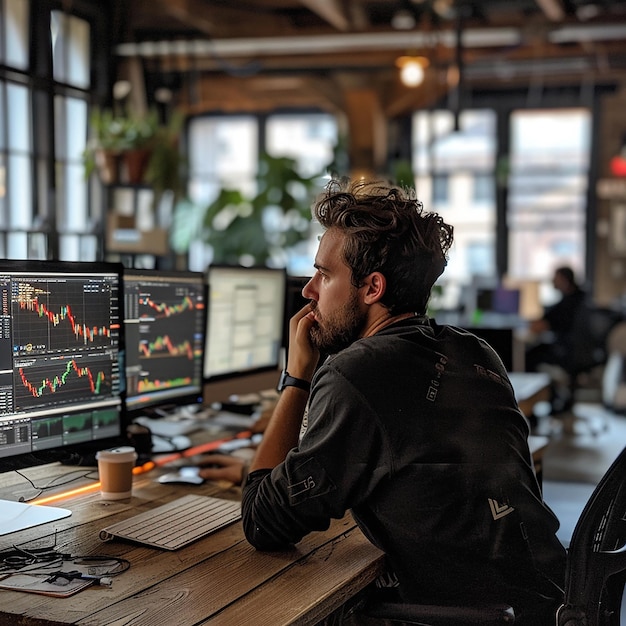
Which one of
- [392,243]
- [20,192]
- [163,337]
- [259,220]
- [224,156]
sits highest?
[224,156]

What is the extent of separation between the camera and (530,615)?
1.77 m

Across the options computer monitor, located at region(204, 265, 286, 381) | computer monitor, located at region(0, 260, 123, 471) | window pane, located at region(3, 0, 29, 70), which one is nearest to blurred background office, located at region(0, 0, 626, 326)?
window pane, located at region(3, 0, 29, 70)

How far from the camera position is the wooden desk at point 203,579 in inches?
57.7

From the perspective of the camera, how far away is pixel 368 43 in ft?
29.2

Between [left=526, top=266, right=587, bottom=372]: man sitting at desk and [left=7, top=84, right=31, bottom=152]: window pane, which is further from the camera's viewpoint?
[left=526, top=266, right=587, bottom=372]: man sitting at desk

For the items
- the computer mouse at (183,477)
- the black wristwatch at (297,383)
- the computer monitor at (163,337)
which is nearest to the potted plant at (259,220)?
the computer monitor at (163,337)

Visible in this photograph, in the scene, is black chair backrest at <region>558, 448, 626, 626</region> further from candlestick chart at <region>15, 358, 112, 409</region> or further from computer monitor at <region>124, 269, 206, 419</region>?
computer monitor at <region>124, 269, 206, 419</region>

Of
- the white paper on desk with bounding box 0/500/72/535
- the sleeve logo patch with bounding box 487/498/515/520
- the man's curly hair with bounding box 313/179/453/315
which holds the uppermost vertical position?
the man's curly hair with bounding box 313/179/453/315

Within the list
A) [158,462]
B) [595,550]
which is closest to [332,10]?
[158,462]

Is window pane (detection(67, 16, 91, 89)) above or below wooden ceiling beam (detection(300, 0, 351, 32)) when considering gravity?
below

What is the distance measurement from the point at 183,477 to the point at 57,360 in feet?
1.68

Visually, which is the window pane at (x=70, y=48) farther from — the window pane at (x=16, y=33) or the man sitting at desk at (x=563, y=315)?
the man sitting at desk at (x=563, y=315)

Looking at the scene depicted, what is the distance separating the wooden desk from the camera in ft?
4.81

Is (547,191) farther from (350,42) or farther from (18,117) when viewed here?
(18,117)
